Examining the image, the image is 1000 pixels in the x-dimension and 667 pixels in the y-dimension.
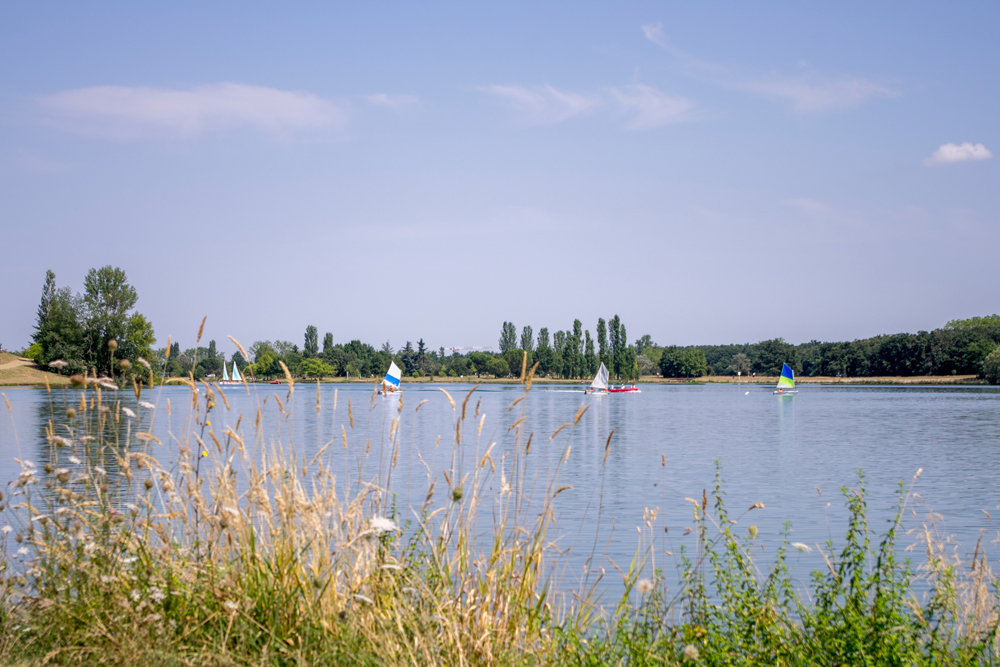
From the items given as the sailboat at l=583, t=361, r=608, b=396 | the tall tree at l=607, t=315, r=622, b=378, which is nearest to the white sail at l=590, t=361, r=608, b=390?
the sailboat at l=583, t=361, r=608, b=396

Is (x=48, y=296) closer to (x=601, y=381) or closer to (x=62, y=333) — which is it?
(x=62, y=333)

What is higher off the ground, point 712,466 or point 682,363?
point 682,363

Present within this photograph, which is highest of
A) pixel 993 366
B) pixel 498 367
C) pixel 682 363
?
pixel 682 363

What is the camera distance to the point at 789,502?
45.1 feet

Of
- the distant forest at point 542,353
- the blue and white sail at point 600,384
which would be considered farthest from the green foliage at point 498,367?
the blue and white sail at point 600,384

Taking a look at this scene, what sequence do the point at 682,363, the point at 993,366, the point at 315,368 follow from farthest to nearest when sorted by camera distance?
the point at 682,363 → the point at 315,368 → the point at 993,366

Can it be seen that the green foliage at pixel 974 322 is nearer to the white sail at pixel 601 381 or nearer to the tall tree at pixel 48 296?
the white sail at pixel 601 381

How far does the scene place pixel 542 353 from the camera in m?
130

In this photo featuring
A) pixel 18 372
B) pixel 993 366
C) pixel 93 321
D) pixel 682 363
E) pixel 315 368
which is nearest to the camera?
pixel 93 321

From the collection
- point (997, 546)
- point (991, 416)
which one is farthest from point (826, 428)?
point (997, 546)

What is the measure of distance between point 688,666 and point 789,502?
433 inches

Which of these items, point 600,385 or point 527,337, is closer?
point 600,385

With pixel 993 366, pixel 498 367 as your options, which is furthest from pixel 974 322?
pixel 498 367

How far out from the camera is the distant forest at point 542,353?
69.9 m
